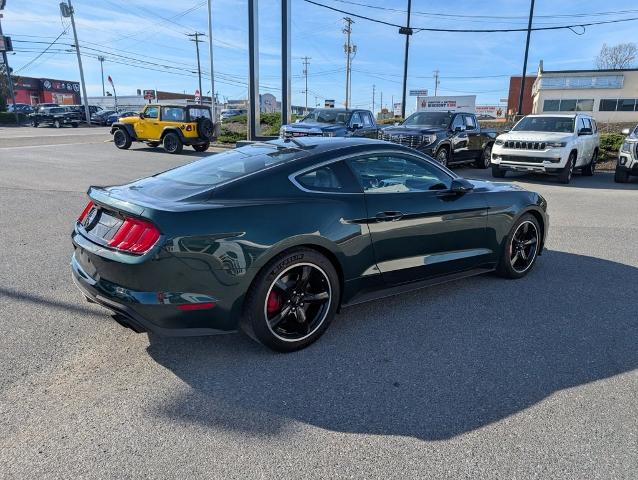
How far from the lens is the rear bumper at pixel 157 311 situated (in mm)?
2852

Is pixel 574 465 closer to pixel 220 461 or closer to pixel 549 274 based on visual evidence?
pixel 220 461

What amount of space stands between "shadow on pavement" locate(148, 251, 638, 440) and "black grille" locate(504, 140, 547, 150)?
28.5 ft

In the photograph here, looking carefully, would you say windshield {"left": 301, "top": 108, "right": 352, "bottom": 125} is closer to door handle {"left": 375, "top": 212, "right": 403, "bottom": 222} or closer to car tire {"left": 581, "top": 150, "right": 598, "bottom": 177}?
car tire {"left": 581, "top": 150, "right": 598, "bottom": 177}

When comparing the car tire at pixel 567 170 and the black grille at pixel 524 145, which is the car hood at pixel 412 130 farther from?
the car tire at pixel 567 170

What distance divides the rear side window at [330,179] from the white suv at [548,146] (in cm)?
1029

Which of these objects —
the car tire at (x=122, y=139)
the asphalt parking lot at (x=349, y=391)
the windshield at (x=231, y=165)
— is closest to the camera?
the asphalt parking lot at (x=349, y=391)

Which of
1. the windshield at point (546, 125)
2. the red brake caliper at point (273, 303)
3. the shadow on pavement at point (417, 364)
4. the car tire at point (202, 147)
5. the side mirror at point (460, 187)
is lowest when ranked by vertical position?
the shadow on pavement at point (417, 364)

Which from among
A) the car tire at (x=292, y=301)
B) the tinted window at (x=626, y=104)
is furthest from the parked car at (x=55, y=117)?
the tinted window at (x=626, y=104)

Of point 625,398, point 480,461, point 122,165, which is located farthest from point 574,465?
point 122,165

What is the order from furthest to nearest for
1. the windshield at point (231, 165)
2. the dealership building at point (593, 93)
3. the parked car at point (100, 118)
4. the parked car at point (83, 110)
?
the dealership building at point (593, 93) < the parked car at point (100, 118) < the parked car at point (83, 110) < the windshield at point (231, 165)

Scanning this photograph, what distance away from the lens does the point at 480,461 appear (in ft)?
7.69

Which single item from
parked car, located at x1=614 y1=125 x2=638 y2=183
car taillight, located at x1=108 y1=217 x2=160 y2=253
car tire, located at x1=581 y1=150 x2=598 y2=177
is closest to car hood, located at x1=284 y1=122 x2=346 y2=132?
car tire, located at x1=581 y1=150 x2=598 y2=177

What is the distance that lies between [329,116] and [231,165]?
12763 millimetres

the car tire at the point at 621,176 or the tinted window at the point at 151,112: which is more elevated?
the tinted window at the point at 151,112
